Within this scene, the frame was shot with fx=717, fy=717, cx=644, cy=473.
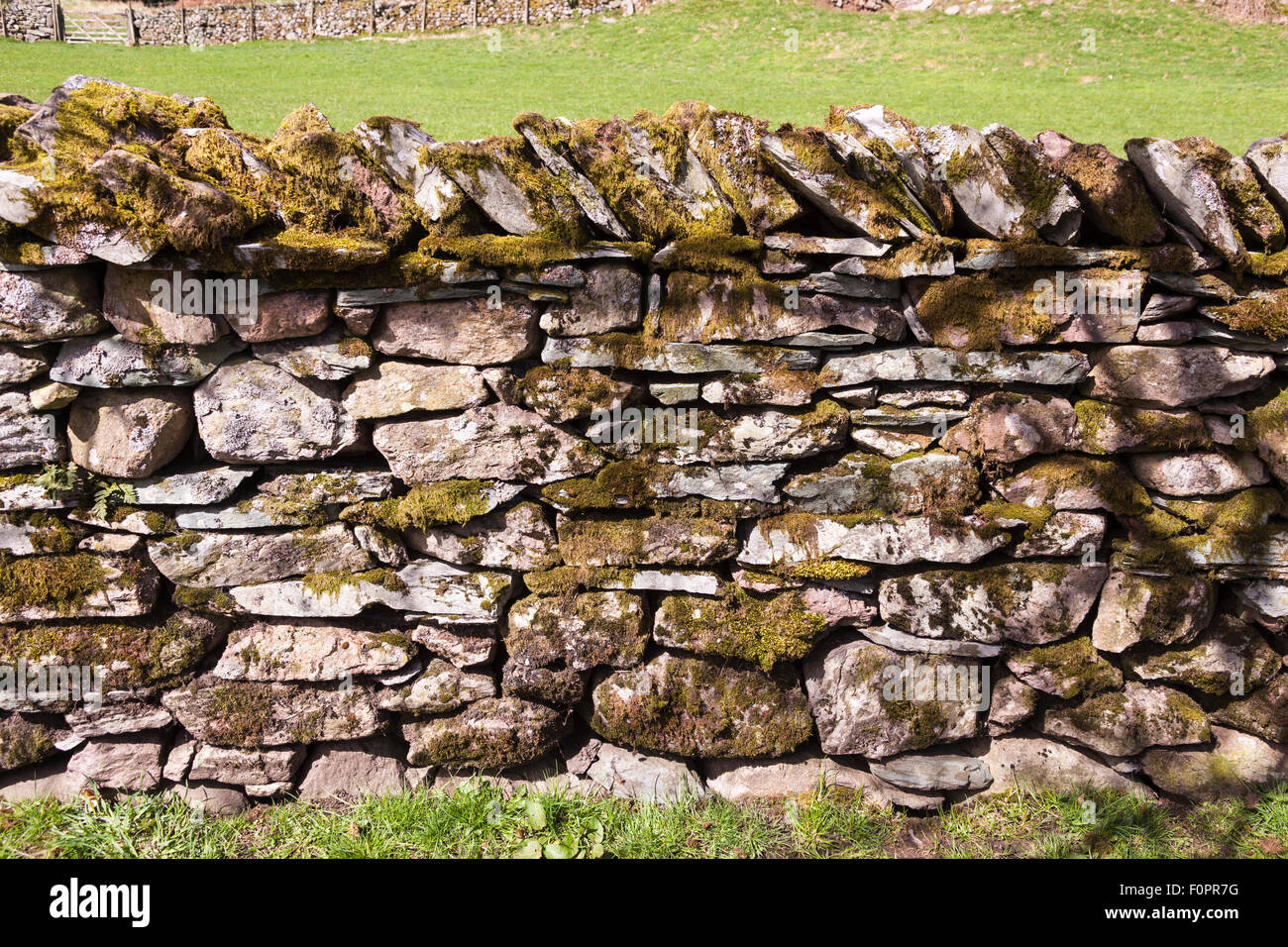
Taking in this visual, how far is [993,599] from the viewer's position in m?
3.25

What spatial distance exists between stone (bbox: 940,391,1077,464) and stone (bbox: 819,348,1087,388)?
0.39 ft

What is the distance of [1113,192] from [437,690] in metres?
3.64

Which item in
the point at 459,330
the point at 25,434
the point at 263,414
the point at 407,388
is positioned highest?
the point at 459,330

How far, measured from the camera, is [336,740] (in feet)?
11.4

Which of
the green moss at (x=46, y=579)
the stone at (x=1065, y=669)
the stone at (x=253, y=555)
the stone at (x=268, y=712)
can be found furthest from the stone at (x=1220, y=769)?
the green moss at (x=46, y=579)

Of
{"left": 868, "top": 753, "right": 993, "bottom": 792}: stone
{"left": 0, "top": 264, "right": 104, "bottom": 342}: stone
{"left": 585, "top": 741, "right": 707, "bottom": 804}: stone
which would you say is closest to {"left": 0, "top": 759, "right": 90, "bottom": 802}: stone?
{"left": 0, "top": 264, "right": 104, "bottom": 342}: stone

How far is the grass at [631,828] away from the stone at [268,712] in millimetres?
352

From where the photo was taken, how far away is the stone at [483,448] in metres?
3.10

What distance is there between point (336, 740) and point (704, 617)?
189cm

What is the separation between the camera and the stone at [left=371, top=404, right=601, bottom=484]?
10.2 ft

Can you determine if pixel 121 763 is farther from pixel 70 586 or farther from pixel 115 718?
pixel 70 586

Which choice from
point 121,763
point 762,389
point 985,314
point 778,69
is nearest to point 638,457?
point 762,389

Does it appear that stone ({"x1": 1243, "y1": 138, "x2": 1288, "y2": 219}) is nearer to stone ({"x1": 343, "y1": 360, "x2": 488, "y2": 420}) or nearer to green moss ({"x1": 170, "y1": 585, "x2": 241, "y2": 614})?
stone ({"x1": 343, "y1": 360, "x2": 488, "y2": 420})

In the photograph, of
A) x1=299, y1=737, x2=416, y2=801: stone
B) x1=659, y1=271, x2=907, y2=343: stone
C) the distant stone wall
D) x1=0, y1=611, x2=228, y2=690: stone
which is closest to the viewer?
x1=659, y1=271, x2=907, y2=343: stone
